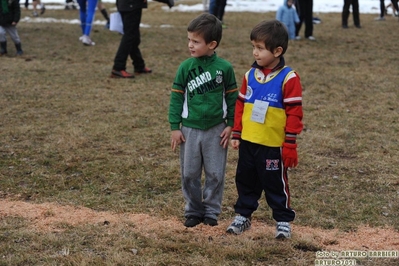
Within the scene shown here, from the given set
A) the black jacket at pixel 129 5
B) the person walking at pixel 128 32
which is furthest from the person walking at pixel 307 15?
the black jacket at pixel 129 5

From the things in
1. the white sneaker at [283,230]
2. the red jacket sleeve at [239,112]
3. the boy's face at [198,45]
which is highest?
the boy's face at [198,45]

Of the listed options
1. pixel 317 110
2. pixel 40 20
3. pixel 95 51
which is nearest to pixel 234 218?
pixel 317 110

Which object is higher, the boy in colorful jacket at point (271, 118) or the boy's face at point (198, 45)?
the boy's face at point (198, 45)

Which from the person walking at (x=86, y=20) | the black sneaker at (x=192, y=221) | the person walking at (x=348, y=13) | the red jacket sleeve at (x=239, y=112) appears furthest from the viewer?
the person walking at (x=348, y=13)

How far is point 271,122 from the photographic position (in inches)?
163

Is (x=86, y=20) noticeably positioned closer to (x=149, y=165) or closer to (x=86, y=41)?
(x=86, y=41)

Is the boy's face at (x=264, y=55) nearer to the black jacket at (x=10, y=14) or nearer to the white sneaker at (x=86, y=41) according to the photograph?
the black jacket at (x=10, y=14)

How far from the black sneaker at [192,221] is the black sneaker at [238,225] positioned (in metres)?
0.26

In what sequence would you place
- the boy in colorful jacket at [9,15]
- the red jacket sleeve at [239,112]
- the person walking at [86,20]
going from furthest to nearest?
the person walking at [86,20]
the boy in colorful jacket at [9,15]
the red jacket sleeve at [239,112]

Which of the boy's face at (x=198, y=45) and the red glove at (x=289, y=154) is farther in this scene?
the boy's face at (x=198, y=45)

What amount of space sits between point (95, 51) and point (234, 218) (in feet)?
29.1

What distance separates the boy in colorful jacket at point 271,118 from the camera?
4.09 metres

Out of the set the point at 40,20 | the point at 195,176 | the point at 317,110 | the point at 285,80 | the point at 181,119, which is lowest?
the point at 40,20

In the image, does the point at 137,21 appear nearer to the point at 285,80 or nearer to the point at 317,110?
the point at 317,110
